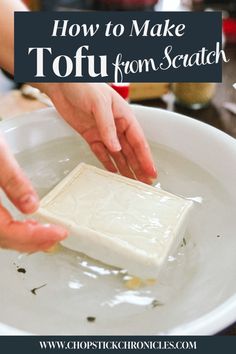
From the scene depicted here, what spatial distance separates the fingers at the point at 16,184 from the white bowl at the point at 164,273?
151mm

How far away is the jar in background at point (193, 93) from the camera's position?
109cm

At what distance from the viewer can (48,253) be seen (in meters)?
0.73

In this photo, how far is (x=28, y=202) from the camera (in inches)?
22.2

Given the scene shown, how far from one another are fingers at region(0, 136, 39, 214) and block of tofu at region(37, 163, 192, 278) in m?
0.15

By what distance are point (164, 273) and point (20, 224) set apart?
0.87 ft

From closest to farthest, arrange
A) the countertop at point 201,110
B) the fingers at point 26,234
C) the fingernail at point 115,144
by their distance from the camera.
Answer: the fingers at point 26,234
the fingernail at point 115,144
the countertop at point 201,110

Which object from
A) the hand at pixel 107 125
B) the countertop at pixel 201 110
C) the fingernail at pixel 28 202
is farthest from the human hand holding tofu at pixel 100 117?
the fingernail at pixel 28 202

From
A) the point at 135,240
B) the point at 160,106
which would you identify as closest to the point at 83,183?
the point at 135,240

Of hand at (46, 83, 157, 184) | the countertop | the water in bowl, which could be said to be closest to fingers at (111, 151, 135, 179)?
hand at (46, 83, 157, 184)

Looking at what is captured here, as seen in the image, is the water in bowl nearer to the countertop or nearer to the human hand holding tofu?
the human hand holding tofu

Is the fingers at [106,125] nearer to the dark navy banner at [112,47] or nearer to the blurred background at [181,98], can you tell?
the dark navy banner at [112,47]

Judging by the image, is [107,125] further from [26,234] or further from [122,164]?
[26,234]
